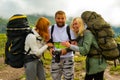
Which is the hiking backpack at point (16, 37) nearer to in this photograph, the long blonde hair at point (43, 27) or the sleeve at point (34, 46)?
the sleeve at point (34, 46)

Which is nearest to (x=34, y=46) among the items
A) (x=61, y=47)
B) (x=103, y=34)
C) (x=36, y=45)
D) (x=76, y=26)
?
(x=36, y=45)

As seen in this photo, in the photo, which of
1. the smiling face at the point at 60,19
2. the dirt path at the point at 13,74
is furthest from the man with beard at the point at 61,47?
the dirt path at the point at 13,74

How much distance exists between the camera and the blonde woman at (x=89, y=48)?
10.1m

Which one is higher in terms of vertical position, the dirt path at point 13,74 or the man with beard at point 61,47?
the man with beard at point 61,47

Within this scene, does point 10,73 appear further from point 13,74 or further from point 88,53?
point 88,53

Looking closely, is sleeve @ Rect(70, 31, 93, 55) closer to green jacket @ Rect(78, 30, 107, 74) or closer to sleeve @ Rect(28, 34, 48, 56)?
green jacket @ Rect(78, 30, 107, 74)

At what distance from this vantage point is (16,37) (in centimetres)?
1056

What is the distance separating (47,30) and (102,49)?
Answer: 6.22ft

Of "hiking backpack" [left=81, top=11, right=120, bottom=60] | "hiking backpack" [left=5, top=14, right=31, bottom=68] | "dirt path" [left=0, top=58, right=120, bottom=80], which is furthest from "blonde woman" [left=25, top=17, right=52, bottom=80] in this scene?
"dirt path" [left=0, top=58, right=120, bottom=80]

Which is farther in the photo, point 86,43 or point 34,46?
point 34,46

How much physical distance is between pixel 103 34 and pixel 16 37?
8.65ft

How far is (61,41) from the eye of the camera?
11.1 meters

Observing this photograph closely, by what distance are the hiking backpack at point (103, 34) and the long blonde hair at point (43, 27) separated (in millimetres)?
1276

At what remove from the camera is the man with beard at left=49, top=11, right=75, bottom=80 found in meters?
11.0
